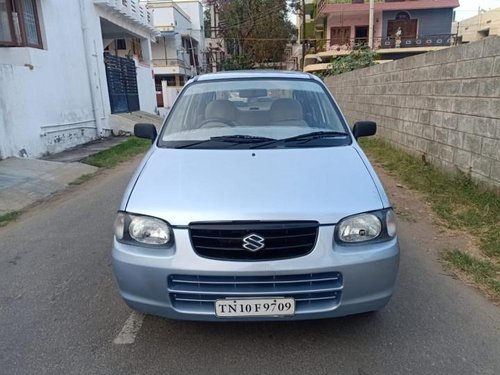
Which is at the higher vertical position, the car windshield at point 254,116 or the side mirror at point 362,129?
the car windshield at point 254,116

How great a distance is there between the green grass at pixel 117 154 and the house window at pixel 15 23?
313 cm

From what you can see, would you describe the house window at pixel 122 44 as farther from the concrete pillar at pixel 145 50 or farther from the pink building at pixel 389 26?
the pink building at pixel 389 26

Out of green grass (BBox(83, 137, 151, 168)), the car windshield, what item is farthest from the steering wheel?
green grass (BBox(83, 137, 151, 168))

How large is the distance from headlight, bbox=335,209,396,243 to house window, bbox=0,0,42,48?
393 inches

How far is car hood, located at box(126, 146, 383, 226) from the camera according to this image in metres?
2.35

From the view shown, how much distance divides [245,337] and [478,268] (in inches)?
87.1

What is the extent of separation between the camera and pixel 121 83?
54.1 ft

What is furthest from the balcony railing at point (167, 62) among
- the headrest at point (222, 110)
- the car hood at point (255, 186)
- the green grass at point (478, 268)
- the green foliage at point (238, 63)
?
the car hood at point (255, 186)

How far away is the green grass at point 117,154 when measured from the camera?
952 centimetres

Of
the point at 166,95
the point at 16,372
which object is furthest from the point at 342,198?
the point at 166,95

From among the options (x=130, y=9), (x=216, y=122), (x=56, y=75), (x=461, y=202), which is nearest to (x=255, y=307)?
(x=216, y=122)

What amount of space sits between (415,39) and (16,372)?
33290 millimetres

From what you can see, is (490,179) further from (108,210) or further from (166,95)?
(166,95)

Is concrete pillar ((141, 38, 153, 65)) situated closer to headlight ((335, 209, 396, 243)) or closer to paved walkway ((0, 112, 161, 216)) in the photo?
paved walkway ((0, 112, 161, 216))
